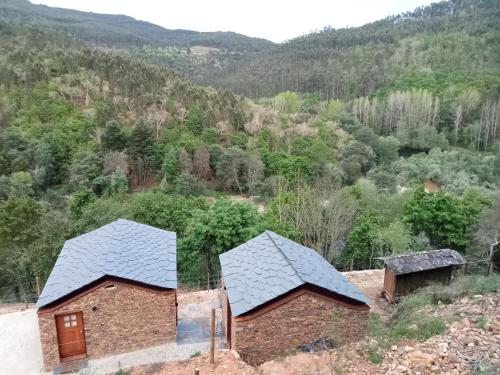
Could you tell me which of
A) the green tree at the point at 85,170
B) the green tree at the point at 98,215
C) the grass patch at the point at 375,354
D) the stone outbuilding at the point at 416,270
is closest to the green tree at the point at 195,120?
the green tree at the point at 85,170

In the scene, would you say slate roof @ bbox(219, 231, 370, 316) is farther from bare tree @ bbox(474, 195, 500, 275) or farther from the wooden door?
bare tree @ bbox(474, 195, 500, 275)

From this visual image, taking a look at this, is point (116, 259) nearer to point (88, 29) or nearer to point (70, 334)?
point (70, 334)

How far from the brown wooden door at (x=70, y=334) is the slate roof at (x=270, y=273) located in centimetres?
451

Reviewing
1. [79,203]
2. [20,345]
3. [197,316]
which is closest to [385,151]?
[79,203]

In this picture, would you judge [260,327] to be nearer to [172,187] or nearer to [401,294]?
[401,294]

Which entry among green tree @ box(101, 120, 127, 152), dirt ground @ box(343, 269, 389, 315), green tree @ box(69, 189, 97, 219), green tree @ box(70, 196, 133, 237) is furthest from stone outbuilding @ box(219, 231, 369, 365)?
green tree @ box(101, 120, 127, 152)

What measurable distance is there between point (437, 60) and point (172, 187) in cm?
8600

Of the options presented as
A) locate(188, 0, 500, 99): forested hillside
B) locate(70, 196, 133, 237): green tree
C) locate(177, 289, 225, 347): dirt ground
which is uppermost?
locate(188, 0, 500, 99): forested hillside

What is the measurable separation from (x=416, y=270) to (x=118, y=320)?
1160cm

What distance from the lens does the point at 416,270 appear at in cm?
1602

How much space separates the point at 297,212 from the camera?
23062 millimetres

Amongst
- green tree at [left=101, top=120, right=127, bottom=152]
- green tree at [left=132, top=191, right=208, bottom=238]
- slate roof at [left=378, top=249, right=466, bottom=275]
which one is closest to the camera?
slate roof at [left=378, top=249, right=466, bottom=275]

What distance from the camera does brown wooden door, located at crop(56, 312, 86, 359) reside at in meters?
11.4

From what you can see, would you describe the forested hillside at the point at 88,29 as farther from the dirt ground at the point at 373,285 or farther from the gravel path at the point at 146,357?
the gravel path at the point at 146,357
